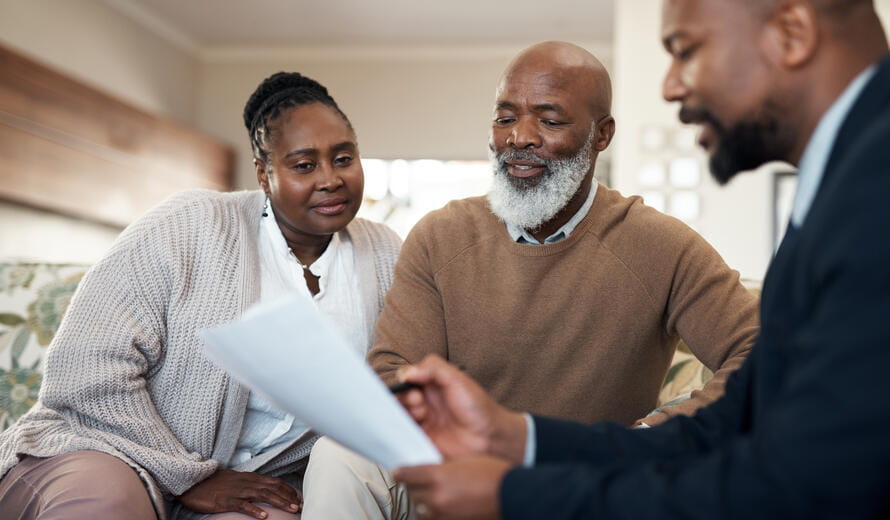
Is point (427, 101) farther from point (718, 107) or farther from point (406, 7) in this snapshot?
point (718, 107)

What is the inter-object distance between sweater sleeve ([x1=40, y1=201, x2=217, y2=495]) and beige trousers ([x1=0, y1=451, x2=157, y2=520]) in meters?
0.07

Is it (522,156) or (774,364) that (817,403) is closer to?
(774,364)

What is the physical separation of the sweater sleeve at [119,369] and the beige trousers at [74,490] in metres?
0.07

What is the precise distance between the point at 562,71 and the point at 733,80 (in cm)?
112

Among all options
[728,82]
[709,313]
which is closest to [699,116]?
[728,82]

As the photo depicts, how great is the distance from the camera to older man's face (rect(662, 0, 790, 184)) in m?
0.99

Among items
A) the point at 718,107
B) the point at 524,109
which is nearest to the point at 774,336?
the point at 718,107

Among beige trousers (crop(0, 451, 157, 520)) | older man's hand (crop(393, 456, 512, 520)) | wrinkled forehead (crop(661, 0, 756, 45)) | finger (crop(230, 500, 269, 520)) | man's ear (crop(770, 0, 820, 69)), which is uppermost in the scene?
wrinkled forehead (crop(661, 0, 756, 45))

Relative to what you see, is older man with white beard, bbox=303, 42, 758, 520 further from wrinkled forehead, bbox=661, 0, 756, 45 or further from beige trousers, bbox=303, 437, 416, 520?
wrinkled forehead, bbox=661, 0, 756, 45

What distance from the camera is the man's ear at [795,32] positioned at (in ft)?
3.09

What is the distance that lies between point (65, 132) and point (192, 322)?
4.47 m

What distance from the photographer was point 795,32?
96 cm

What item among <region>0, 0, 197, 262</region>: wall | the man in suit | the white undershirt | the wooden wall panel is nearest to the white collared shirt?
the man in suit

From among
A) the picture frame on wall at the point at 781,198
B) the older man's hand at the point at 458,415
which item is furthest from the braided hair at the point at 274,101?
the picture frame on wall at the point at 781,198
